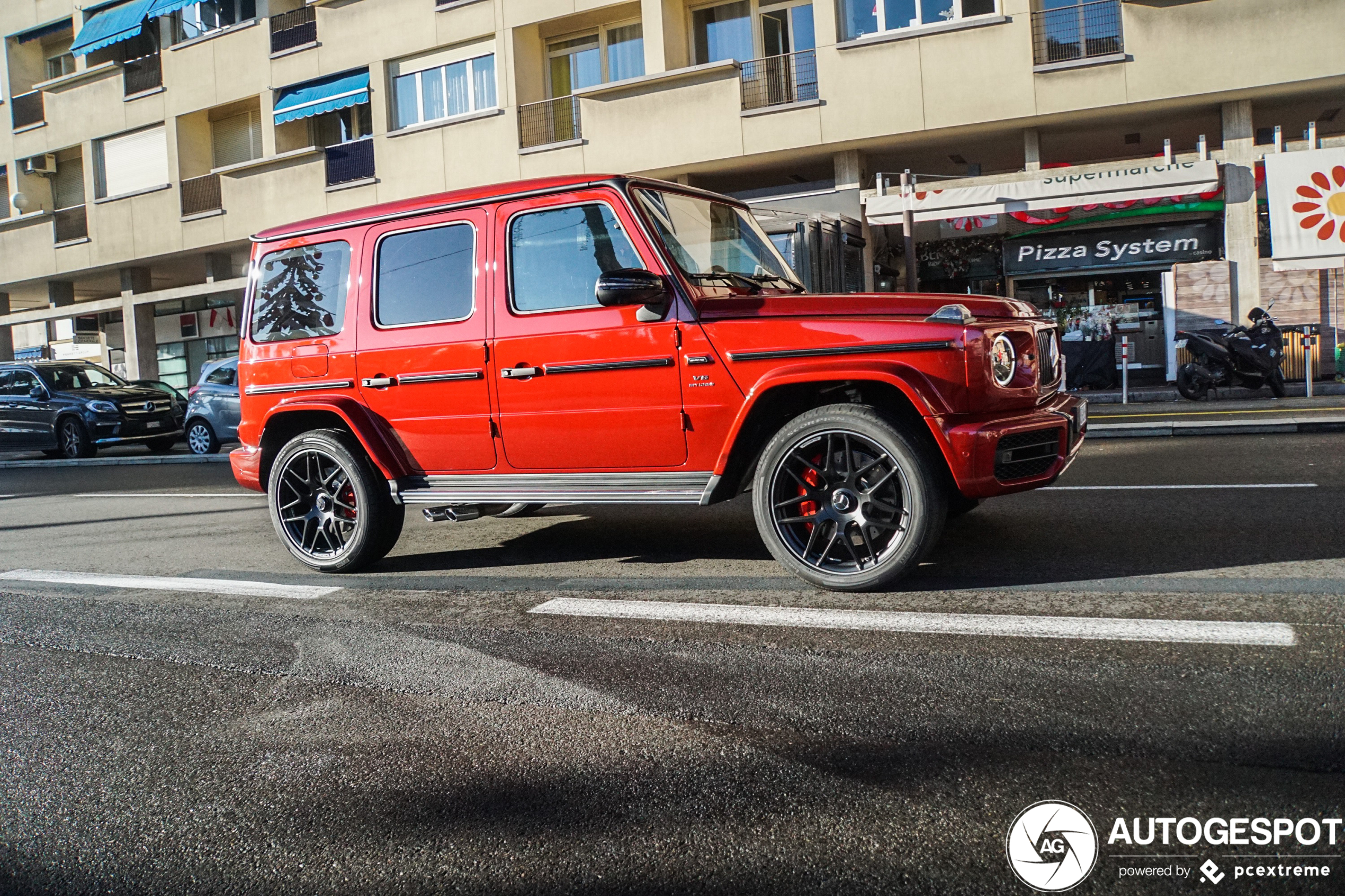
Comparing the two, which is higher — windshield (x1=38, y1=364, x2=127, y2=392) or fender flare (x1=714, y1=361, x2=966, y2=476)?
windshield (x1=38, y1=364, x2=127, y2=392)

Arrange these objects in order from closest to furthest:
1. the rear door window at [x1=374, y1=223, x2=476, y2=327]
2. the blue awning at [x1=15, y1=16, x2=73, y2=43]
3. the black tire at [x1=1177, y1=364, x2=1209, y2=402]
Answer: the rear door window at [x1=374, y1=223, x2=476, y2=327] → the black tire at [x1=1177, y1=364, x2=1209, y2=402] → the blue awning at [x1=15, y1=16, x2=73, y2=43]

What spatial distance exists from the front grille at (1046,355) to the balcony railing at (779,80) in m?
15.9

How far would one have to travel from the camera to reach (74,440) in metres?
18.9

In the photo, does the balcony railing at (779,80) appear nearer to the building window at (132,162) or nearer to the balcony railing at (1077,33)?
the balcony railing at (1077,33)

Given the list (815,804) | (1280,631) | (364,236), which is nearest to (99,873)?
(815,804)

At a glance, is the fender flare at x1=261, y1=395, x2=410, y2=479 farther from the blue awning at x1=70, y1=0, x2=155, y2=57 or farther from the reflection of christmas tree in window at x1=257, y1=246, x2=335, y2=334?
the blue awning at x1=70, y1=0, x2=155, y2=57

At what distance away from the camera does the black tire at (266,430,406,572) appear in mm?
5840

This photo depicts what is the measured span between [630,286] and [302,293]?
2389mm

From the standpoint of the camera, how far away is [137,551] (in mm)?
7152

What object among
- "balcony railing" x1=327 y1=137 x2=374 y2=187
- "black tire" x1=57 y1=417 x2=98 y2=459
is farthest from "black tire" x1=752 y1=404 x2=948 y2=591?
"balcony railing" x1=327 y1=137 x2=374 y2=187

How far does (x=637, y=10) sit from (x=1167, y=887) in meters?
22.2

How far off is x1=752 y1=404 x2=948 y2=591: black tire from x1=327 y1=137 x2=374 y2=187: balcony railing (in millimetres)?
22309

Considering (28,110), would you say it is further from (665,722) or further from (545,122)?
(665,722)

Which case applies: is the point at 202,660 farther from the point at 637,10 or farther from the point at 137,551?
the point at 637,10
